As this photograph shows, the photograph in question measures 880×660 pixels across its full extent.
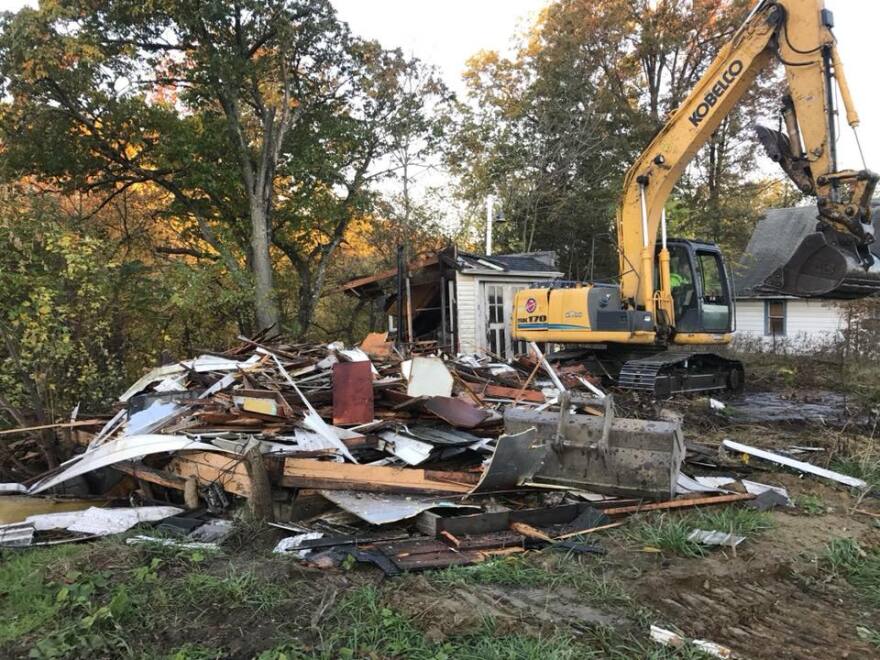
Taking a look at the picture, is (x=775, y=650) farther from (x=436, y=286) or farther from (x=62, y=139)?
(x=62, y=139)

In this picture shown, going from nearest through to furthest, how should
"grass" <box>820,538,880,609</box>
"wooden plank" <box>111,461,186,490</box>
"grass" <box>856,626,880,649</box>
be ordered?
"grass" <box>856,626,880,649</box> → "grass" <box>820,538,880,609</box> → "wooden plank" <box>111,461,186,490</box>

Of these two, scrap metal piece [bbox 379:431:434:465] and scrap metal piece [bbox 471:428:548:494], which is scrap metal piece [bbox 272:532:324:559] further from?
scrap metal piece [bbox 471:428:548:494]

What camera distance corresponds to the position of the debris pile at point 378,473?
4.55 meters

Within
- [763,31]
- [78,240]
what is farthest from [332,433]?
[763,31]

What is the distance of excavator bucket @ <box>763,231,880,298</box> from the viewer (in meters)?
7.39

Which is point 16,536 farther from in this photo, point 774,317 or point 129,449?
point 774,317

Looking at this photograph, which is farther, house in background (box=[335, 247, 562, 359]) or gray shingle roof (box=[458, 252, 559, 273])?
gray shingle roof (box=[458, 252, 559, 273])

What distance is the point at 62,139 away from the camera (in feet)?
43.9

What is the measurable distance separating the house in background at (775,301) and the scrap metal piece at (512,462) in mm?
18851

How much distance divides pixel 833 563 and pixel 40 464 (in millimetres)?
7434

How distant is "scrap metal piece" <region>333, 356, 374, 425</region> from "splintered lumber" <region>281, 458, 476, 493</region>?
84 centimetres

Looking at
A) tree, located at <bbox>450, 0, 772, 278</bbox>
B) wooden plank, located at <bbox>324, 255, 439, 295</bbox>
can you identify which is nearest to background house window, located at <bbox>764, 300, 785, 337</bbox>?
tree, located at <bbox>450, 0, 772, 278</bbox>

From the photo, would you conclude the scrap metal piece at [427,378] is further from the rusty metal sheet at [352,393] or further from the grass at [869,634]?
the grass at [869,634]

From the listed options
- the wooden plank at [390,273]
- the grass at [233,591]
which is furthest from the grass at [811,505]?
the wooden plank at [390,273]
